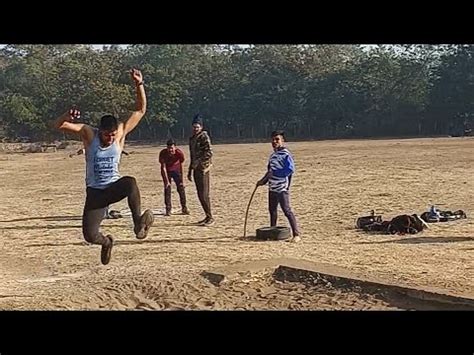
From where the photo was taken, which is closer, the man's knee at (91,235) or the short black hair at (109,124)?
the short black hair at (109,124)

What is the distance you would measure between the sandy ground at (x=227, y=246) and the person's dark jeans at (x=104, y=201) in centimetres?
74

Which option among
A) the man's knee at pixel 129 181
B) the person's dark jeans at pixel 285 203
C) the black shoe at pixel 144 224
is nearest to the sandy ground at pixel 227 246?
the person's dark jeans at pixel 285 203

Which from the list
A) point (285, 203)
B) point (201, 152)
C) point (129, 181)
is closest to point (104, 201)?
point (129, 181)

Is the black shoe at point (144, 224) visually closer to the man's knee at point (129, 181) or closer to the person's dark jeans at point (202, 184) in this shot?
the man's knee at point (129, 181)

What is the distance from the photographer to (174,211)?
1332 centimetres

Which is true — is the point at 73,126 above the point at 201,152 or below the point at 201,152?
above

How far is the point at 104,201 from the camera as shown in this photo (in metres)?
6.35

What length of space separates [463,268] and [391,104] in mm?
35515

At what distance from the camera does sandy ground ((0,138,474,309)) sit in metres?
7.04

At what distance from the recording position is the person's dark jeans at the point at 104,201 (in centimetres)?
621

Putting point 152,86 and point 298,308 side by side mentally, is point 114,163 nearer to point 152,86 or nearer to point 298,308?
point 298,308

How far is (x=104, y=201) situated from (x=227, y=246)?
359 centimetres

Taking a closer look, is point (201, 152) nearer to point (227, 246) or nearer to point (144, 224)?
point (227, 246)
